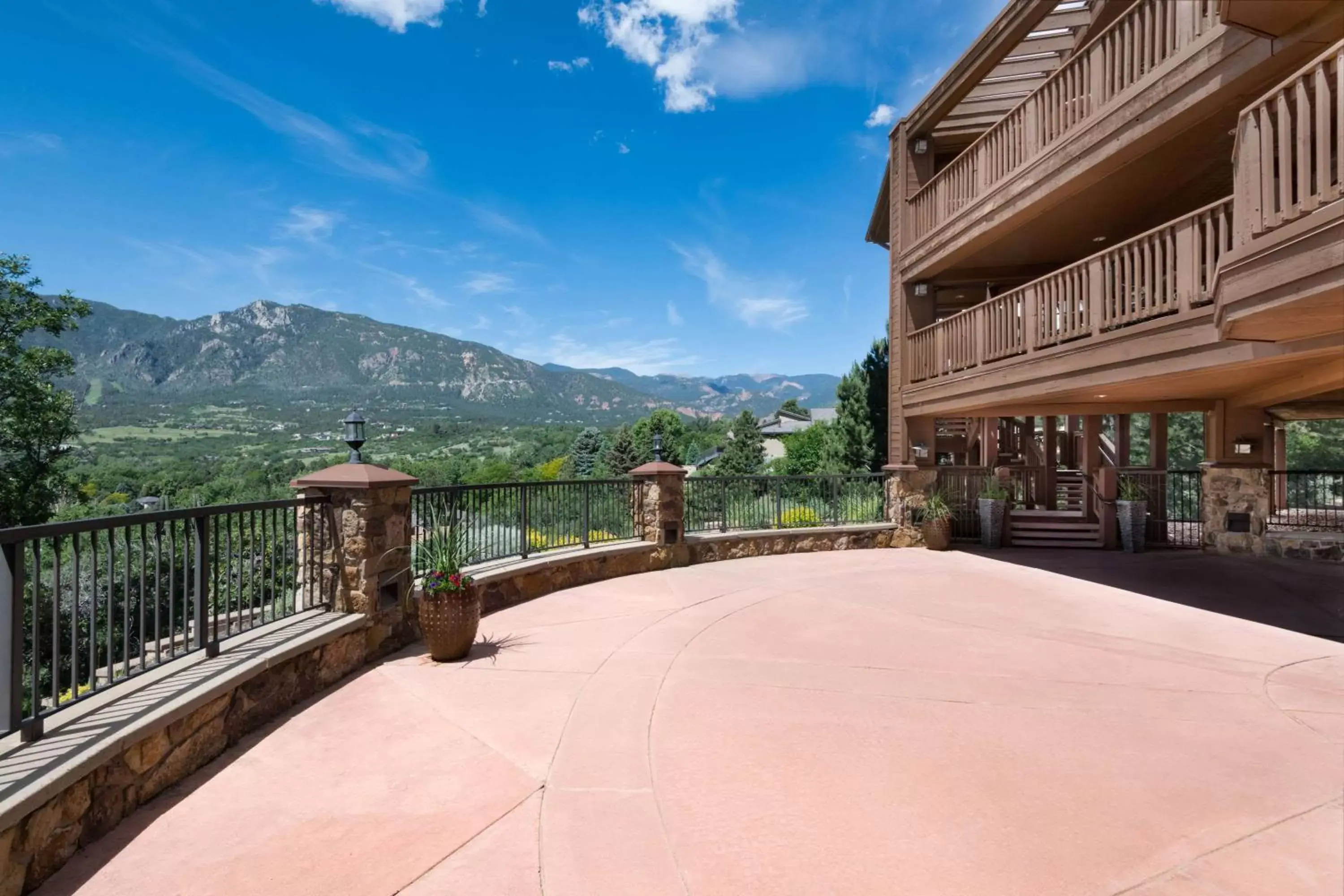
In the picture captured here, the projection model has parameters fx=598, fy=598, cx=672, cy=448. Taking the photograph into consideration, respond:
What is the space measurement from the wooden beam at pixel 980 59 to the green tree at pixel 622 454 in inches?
1210

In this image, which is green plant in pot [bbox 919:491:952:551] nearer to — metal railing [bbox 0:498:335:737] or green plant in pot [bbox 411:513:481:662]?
green plant in pot [bbox 411:513:481:662]

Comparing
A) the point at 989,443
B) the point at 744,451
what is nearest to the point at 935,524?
the point at 989,443

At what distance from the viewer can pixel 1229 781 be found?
9.43 feet

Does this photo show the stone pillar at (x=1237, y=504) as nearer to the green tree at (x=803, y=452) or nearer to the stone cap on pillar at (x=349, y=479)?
the stone cap on pillar at (x=349, y=479)

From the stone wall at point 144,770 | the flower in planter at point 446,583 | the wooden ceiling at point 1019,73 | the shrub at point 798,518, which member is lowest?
the stone wall at point 144,770

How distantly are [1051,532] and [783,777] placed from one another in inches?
429

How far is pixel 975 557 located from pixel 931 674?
20.2ft

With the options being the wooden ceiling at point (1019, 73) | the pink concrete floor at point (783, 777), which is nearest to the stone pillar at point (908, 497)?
the pink concrete floor at point (783, 777)

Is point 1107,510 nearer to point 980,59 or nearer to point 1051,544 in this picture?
point 1051,544

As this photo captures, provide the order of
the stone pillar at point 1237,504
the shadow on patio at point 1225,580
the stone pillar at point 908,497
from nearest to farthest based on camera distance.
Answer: the shadow on patio at point 1225,580
the stone pillar at point 1237,504
the stone pillar at point 908,497

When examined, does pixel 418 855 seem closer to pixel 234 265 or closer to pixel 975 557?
pixel 975 557

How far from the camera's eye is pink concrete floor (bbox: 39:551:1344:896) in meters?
2.25

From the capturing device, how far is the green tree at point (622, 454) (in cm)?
4072

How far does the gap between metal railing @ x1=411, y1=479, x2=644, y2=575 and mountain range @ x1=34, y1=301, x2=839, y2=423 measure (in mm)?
71595
